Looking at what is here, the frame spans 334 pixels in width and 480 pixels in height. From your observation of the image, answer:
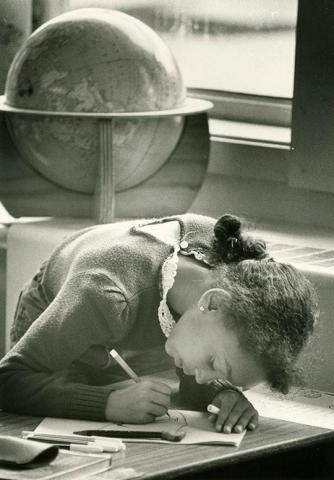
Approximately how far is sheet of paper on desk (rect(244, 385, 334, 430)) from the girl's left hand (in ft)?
0.20

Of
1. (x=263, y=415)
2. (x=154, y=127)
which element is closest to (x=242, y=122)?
(x=154, y=127)

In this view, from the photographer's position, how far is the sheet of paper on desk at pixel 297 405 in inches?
87.8

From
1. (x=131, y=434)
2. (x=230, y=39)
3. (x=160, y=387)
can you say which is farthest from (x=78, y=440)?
(x=230, y=39)

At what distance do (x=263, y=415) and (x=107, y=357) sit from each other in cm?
31

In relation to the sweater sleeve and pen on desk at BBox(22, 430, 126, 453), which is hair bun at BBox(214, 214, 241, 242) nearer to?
the sweater sleeve

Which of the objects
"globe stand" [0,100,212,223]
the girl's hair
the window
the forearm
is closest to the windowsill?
the window

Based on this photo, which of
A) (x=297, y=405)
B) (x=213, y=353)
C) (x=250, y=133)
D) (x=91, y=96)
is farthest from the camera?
(x=250, y=133)

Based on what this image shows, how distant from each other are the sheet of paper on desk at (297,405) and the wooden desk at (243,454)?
48mm

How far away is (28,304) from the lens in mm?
2527

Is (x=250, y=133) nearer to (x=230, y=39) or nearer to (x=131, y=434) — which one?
(x=230, y=39)

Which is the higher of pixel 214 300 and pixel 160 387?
pixel 214 300

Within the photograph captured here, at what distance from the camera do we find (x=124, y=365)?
225 centimetres

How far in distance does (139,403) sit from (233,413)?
0.57 feet

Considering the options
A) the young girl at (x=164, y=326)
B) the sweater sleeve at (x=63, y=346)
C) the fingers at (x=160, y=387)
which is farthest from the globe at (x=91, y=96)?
the fingers at (x=160, y=387)
